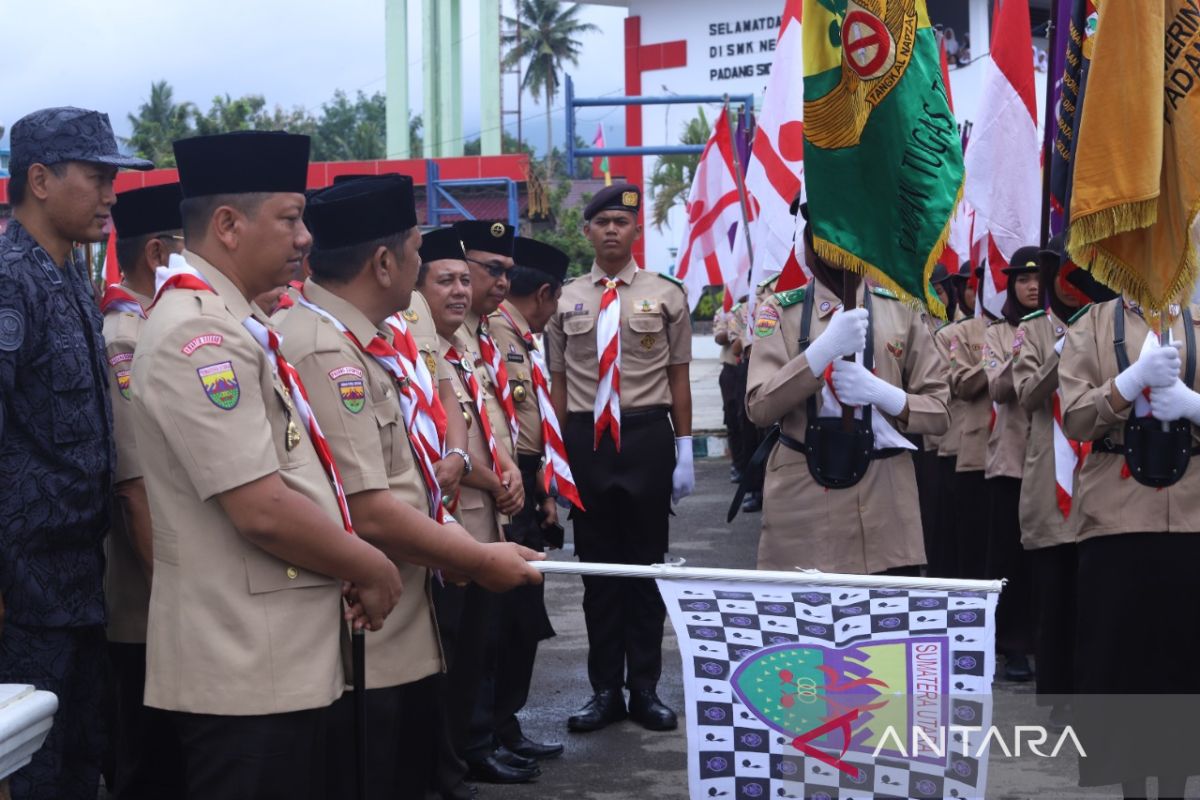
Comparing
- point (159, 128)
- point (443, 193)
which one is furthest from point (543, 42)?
point (443, 193)

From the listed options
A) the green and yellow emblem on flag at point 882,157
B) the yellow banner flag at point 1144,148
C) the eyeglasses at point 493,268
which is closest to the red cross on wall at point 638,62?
the eyeglasses at point 493,268

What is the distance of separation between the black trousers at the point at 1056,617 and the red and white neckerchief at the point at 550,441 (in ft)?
7.00

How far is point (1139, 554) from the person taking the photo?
4.68 m

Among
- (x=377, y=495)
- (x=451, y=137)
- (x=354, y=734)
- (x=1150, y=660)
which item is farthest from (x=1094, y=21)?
(x=451, y=137)

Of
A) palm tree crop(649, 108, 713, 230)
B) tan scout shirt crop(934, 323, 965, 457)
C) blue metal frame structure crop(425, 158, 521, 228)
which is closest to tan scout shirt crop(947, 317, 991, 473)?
tan scout shirt crop(934, 323, 965, 457)

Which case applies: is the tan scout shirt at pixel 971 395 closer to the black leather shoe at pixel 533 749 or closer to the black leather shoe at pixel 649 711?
the black leather shoe at pixel 649 711

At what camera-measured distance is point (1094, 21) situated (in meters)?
4.97

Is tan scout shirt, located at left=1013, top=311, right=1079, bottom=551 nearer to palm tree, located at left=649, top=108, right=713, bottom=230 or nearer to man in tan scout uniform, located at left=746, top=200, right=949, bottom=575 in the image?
man in tan scout uniform, located at left=746, top=200, right=949, bottom=575

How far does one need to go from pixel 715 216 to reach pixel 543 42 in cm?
6739

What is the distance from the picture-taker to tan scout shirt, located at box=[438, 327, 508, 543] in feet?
17.1

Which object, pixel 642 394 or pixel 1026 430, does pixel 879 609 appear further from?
pixel 1026 430

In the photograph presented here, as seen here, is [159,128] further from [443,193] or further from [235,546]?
[235,546]

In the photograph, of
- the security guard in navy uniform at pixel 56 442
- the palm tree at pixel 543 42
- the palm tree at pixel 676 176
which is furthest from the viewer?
the palm tree at pixel 543 42

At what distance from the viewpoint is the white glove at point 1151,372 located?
4.44m
